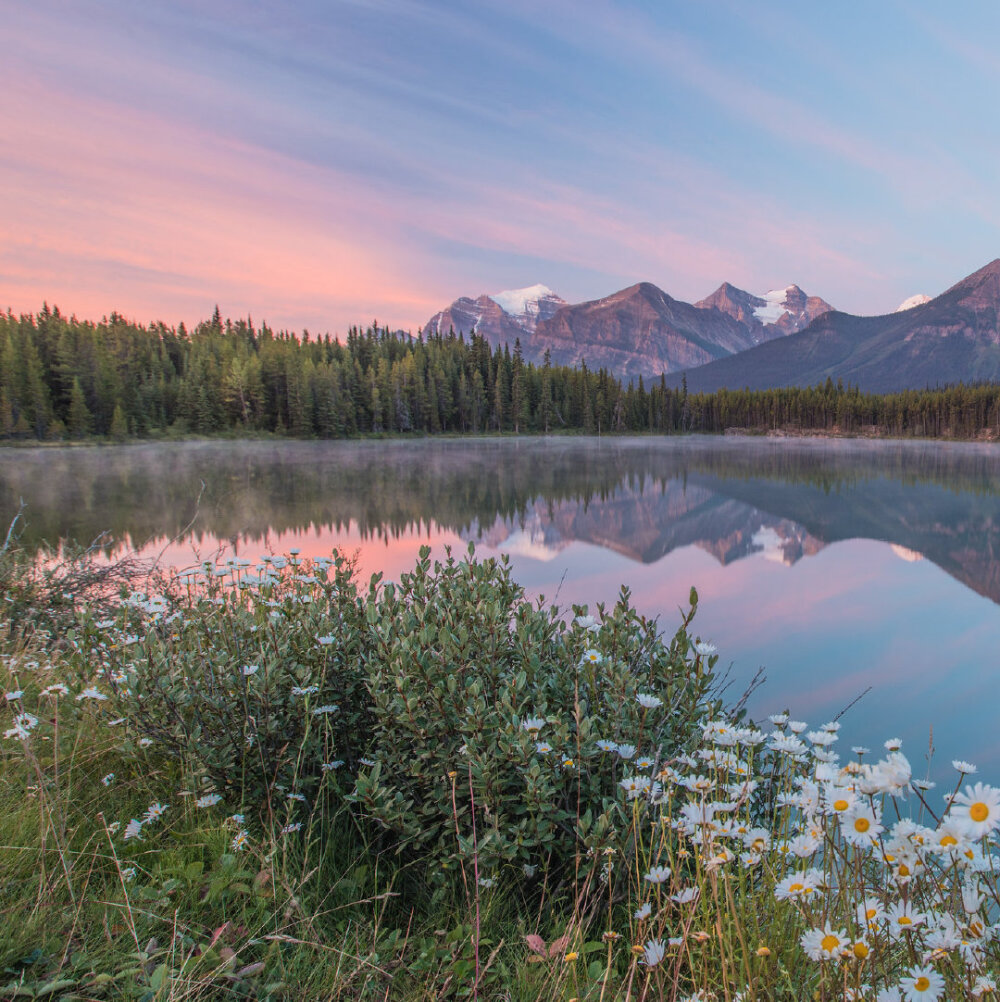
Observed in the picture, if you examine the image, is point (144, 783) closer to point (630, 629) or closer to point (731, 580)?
point (630, 629)

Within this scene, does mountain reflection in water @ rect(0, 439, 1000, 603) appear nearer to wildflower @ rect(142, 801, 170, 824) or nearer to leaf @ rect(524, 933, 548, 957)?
wildflower @ rect(142, 801, 170, 824)

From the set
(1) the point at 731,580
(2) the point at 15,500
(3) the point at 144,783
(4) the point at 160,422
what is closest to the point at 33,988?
(3) the point at 144,783

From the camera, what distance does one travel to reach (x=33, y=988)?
1925mm

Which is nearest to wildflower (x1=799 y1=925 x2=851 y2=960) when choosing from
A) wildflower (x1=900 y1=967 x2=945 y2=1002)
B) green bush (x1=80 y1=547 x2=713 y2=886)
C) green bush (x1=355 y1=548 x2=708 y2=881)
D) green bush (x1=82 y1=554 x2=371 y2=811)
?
wildflower (x1=900 y1=967 x2=945 y2=1002)

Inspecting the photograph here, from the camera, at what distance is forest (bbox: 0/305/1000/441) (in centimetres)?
7750

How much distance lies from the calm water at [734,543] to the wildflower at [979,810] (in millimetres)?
4305

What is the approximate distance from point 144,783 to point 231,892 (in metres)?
1.42

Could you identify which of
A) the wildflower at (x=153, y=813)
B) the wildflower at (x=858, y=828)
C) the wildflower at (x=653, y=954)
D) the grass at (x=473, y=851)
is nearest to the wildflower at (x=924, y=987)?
the grass at (x=473, y=851)

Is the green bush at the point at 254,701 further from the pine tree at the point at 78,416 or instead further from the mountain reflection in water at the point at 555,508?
the pine tree at the point at 78,416

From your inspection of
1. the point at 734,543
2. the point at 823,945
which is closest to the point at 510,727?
the point at 823,945

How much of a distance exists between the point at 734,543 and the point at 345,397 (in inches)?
3410

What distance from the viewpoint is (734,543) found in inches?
614

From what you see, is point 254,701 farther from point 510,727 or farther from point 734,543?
point 734,543

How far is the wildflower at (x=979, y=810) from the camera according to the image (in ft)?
4.64
